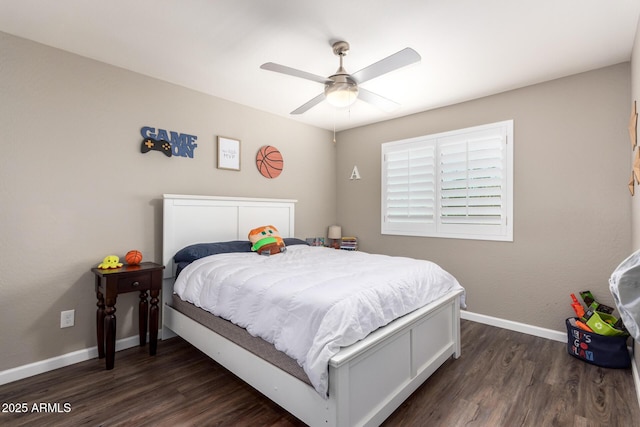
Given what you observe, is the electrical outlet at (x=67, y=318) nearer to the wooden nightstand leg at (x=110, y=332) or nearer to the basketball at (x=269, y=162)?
the wooden nightstand leg at (x=110, y=332)

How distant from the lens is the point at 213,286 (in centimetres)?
231

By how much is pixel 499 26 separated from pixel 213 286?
9.07 feet

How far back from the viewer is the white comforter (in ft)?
5.12

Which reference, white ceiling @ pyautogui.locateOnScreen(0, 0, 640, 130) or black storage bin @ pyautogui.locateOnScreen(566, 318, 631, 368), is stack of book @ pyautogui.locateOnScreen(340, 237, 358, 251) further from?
black storage bin @ pyautogui.locateOnScreen(566, 318, 631, 368)

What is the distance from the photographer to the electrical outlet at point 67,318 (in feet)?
8.16

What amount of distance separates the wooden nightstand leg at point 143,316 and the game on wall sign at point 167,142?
1.35 metres

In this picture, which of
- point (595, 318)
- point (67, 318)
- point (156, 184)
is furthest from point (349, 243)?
point (67, 318)

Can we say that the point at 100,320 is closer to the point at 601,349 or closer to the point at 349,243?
the point at 349,243

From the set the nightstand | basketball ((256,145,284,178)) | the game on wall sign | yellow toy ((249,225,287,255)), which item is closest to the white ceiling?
the game on wall sign

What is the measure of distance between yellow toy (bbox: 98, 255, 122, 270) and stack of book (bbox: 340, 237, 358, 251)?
2767 mm

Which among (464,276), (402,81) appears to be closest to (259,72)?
(402,81)

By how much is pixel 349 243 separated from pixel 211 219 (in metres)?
2.02

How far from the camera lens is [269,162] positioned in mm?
3979

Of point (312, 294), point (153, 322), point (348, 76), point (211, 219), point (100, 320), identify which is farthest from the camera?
point (211, 219)
